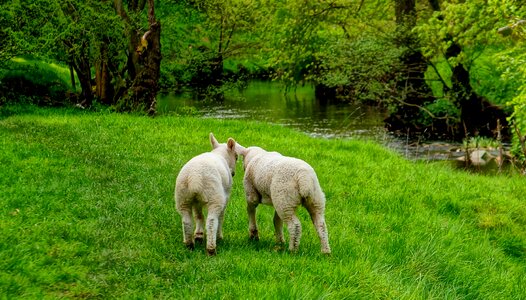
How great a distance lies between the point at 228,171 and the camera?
7.30m

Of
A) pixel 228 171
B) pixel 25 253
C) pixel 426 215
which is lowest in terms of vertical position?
pixel 426 215

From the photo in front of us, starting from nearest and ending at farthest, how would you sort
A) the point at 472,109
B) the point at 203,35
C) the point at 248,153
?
the point at 248,153, the point at 472,109, the point at 203,35

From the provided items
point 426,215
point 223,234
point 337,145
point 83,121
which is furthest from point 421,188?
point 83,121

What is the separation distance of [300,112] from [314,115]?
1.67 metres

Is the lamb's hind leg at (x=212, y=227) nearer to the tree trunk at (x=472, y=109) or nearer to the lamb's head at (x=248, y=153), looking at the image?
the lamb's head at (x=248, y=153)

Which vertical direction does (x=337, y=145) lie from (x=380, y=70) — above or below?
below

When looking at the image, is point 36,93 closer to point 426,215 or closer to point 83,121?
point 83,121

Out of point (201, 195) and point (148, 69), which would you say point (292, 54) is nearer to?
point (148, 69)

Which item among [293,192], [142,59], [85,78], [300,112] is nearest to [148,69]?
[142,59]

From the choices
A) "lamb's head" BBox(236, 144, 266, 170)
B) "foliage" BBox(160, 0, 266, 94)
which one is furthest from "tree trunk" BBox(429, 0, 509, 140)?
"lamb's head" BBox(236, 144, 266, 170)

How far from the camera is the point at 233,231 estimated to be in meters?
8.10

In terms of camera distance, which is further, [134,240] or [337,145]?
[337,145]

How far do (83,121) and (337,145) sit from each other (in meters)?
8.44

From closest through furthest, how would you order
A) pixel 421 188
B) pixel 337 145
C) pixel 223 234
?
pixel 223 234, pixel 421 188, pixel 337 145
